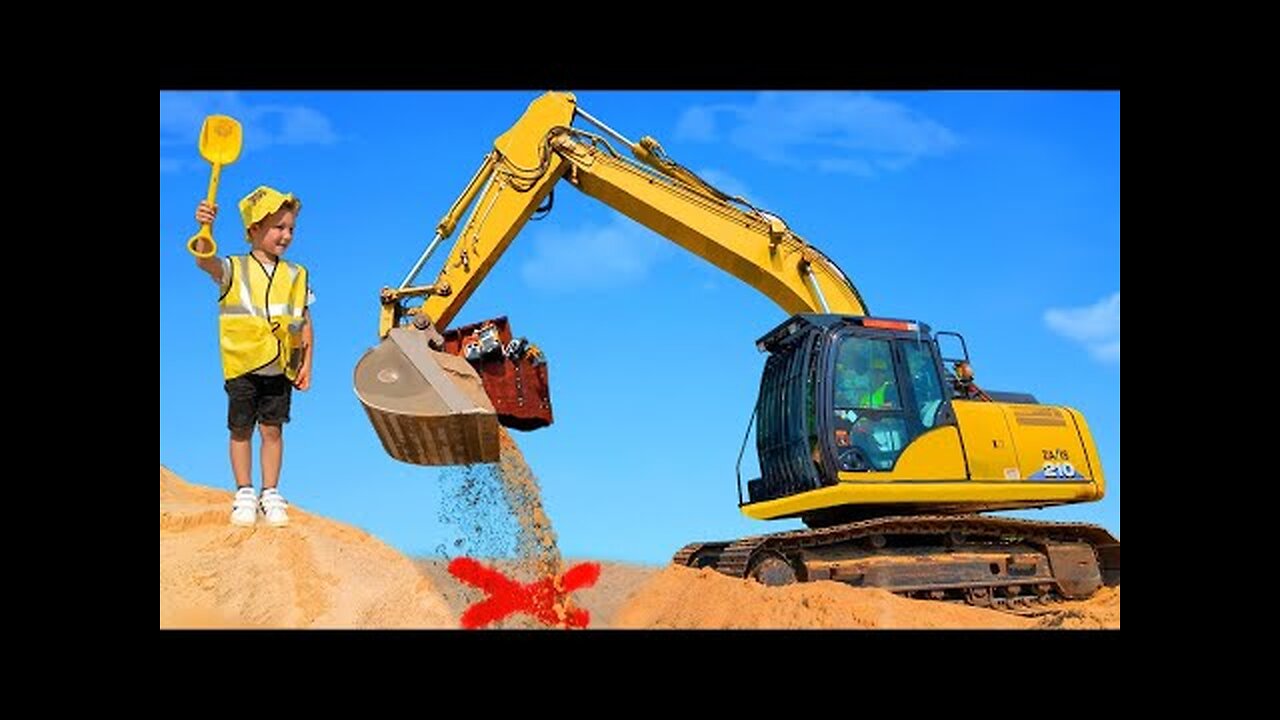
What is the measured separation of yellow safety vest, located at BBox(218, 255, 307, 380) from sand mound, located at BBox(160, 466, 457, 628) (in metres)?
1.00

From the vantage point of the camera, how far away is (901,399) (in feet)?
33.1

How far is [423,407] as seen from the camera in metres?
8.35

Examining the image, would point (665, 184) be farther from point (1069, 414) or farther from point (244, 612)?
point (244, 612)

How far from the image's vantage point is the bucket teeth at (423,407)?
8.34 m

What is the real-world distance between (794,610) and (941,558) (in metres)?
2.02

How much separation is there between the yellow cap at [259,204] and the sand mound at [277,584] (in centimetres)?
182

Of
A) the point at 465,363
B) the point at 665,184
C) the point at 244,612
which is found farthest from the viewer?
the point at 665,184

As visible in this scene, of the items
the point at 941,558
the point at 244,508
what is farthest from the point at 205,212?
the point at 941,558

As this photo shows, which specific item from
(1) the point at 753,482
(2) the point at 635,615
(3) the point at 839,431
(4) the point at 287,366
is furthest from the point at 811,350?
(4) the point at 287,366

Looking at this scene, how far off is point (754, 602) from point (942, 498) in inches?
77.2

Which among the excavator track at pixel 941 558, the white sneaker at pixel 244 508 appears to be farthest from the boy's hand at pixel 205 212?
the excavator track at pixel 941 558

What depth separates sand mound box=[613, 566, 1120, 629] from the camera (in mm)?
8961

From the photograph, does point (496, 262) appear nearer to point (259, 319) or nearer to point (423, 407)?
point (423, 407)

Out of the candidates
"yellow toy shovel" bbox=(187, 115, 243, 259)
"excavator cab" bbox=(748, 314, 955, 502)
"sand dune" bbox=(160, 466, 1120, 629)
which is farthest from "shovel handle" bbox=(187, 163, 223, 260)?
"excavator cab" bbox=(748, 314, 955, 502)
